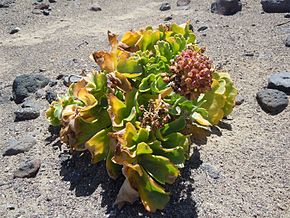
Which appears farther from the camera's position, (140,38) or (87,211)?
(140,38)

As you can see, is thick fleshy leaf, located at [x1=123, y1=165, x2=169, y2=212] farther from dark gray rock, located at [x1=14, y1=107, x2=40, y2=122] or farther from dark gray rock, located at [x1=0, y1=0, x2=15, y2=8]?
dark gray rock, located at [x1=0, y1=0, x2=15, y2=8]

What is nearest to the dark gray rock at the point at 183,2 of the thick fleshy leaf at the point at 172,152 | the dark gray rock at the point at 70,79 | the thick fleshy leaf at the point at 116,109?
the dark gray rock at the point at 70,79

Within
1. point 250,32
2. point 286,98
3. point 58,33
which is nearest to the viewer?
point 286,98

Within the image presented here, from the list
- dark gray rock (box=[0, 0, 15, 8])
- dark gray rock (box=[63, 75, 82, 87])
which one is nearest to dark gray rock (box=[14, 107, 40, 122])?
dark gray rock (box=[63, 75, 82, 87])

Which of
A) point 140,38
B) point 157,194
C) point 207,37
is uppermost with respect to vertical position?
point 140,38

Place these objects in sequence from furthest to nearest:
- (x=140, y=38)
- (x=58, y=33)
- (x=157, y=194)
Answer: (x=58, y=33) < (x=140, y=38) < (x=157, y=194)

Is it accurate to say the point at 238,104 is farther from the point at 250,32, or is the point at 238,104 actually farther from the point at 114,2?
the point at 114,2

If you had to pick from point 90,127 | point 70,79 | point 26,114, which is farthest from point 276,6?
point 90,127

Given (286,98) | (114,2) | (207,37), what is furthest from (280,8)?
(114,2)

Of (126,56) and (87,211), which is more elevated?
(126,56)

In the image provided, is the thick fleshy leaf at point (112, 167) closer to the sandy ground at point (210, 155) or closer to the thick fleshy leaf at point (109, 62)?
the sandy ground at point (210, 155)
